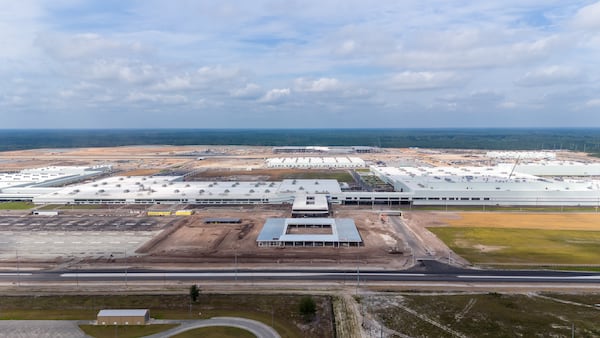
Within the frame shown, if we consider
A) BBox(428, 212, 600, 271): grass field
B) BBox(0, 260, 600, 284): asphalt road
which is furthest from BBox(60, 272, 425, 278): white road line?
BBox(428, 212, 600, 271): grass field

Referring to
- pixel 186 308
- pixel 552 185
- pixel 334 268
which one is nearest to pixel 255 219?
pixel 334 268

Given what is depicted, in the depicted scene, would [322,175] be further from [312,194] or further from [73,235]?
[73,235]

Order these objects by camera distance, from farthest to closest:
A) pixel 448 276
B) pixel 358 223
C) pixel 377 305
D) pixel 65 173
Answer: pixel 65 173 < pixel 358 223 < pixel 448 276 < pixel 377 305

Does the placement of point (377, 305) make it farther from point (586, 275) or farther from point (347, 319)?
point (586, 275)

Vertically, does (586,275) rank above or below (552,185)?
below

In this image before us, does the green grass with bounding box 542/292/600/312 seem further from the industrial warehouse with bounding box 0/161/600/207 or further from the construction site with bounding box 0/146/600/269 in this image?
the industrial warehouse with bounding box 0/161/600/207

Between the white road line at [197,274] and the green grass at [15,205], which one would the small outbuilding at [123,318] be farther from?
the green grass at [15,205]
